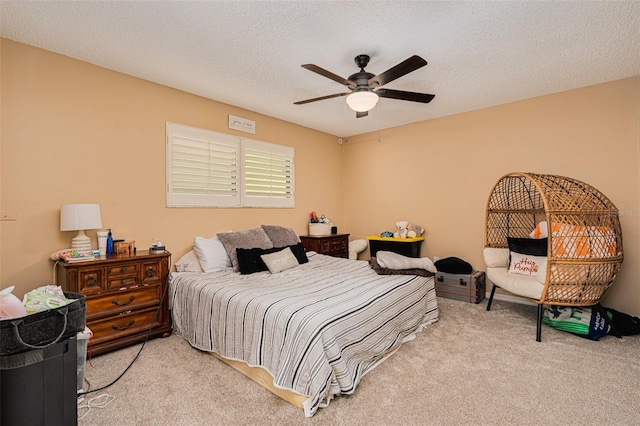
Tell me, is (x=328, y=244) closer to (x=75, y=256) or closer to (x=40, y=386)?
(x=75, y=256)

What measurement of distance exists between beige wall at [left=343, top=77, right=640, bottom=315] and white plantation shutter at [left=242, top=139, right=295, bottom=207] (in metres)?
1.49

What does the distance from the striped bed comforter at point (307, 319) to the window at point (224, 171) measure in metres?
1.10

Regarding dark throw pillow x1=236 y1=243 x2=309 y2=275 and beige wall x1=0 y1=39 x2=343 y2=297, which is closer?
beige wall x1=0 y1=39 x2=343 y2=297

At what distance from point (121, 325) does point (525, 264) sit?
13.9 ft

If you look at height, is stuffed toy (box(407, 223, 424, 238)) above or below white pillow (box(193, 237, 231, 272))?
above

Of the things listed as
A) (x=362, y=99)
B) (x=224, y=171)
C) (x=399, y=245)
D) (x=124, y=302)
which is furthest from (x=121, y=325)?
(x=399, y=245)

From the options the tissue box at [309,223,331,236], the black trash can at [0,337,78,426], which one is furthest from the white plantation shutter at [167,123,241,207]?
the black trash can at [0,337,78,426]

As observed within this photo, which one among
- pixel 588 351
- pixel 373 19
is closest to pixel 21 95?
pixel 373 19

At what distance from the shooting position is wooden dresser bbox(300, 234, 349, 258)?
189 inches

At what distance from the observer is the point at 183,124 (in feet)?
11.8

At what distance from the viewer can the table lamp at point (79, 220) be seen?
2.56 m

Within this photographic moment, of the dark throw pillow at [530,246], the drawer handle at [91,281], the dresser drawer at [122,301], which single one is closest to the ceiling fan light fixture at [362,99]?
the dark throw pillow at [530,246]

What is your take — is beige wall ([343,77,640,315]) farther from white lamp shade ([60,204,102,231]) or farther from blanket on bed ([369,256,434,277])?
white lamp shade ([60,204,102,231])

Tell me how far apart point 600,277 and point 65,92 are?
209 inches
